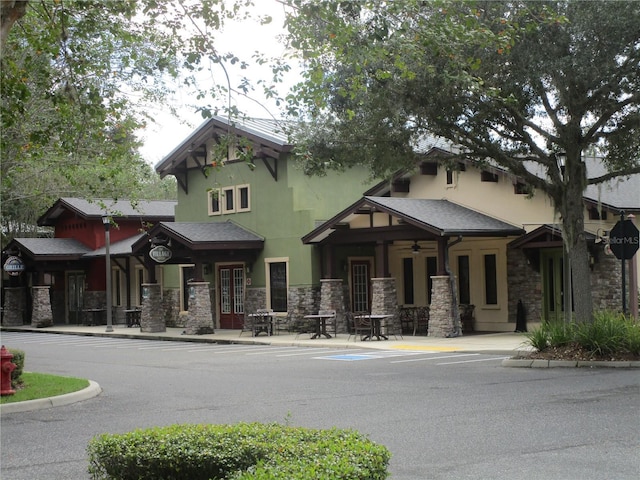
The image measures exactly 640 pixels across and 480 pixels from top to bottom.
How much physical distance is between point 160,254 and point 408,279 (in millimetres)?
8759

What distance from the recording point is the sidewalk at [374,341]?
895 inches

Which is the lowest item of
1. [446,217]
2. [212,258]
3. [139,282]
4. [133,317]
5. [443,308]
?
[133,317]

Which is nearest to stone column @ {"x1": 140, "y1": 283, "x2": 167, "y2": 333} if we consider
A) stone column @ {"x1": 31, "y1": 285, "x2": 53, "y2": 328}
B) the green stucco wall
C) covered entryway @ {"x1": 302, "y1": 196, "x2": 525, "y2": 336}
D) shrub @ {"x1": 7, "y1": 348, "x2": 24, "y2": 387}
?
the green stucco wall

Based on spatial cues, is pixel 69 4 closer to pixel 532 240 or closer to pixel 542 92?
pixel 542 92

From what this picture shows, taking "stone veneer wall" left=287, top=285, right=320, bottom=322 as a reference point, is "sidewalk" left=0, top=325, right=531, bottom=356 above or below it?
below

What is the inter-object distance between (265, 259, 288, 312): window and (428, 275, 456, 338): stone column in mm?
7168

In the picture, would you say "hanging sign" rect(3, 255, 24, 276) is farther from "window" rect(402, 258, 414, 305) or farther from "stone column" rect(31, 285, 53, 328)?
"window" rect(402, 258, 414, 305)

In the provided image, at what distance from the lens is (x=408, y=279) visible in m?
31.3

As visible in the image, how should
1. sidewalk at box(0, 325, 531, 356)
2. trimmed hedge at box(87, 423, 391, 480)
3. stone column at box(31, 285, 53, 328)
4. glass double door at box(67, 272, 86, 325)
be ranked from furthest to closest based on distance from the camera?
1. glass double door at box(67, 272, 86, 325)
2. stone column at box(31, 285, 53, 328)
3. sidewalk at box(0, 325, 531, 356)
4. trimmed hedge at box(87, 423, 391, 480)

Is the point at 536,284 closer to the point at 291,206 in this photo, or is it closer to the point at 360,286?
the point at 360,286

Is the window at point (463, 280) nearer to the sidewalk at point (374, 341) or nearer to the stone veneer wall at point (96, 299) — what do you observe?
the sidewalk at point (374, 341)

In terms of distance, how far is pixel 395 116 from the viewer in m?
18.3

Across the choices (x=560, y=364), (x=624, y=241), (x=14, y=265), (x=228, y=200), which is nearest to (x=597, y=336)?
(x=560, y=364)

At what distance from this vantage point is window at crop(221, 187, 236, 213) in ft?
114
